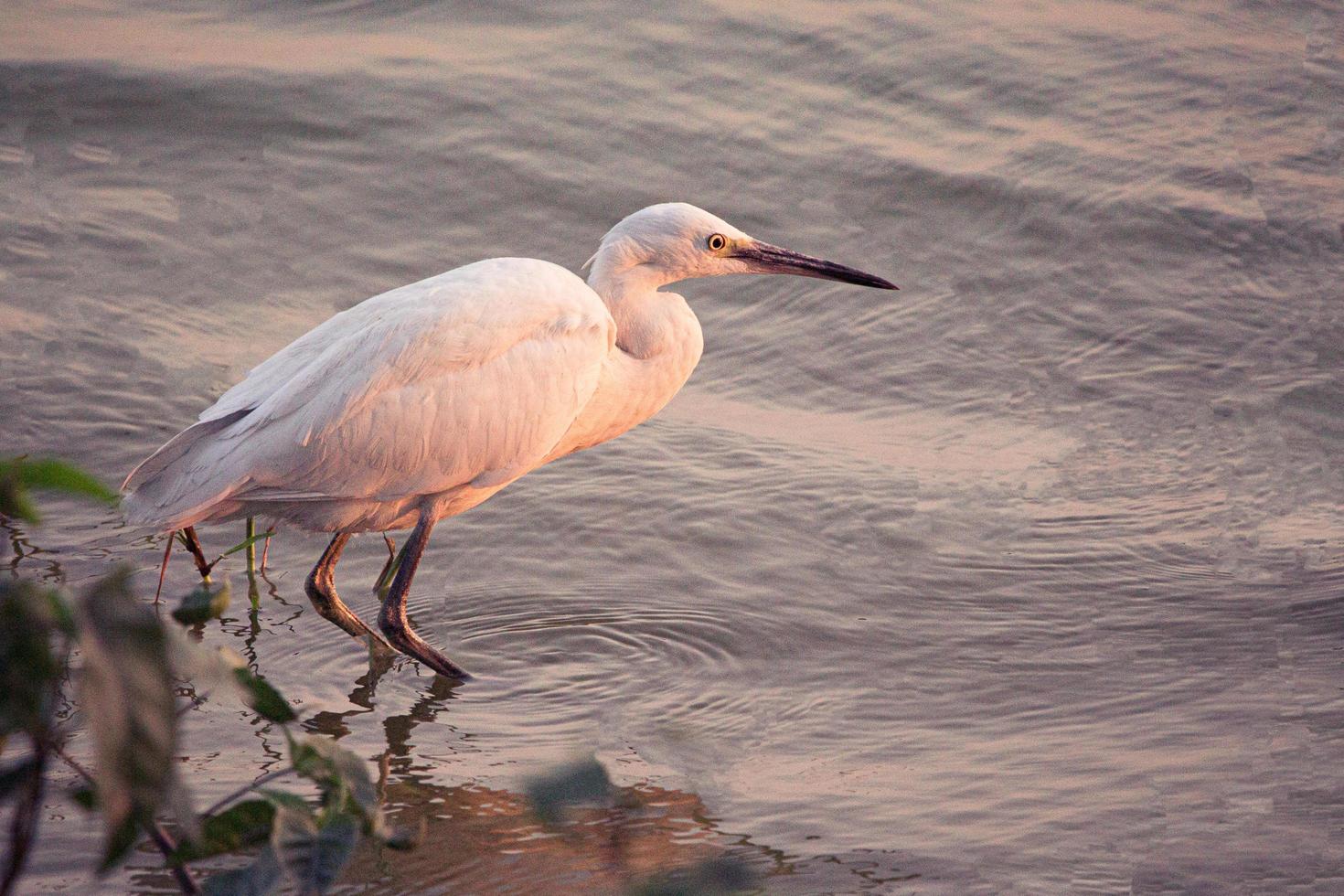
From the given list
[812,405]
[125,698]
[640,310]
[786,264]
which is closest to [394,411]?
[640,310]

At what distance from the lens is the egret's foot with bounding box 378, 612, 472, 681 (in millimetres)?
4598

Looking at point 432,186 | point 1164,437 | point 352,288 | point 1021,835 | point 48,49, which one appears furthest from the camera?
point 48,49

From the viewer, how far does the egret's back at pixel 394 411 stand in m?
4.43

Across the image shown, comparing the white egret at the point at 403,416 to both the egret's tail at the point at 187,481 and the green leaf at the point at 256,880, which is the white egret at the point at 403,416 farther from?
the green leaf at the point at 256,880

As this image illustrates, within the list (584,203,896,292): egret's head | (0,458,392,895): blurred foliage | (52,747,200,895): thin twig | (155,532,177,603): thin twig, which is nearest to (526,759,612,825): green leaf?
(0,458,392,895): blurred foliage

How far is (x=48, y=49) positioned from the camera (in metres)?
9.12

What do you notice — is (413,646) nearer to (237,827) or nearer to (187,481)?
(187,481)

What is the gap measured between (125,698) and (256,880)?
0.68 meters

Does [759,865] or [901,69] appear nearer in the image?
[759,865]

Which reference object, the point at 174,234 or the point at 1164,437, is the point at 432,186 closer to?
the point at 174,234

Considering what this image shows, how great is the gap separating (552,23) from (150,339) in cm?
Result: 416

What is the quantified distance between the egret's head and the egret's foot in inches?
50.3

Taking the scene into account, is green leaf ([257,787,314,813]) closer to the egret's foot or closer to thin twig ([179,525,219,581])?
the egret's foot

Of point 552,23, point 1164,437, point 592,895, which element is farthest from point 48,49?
point 592,895
